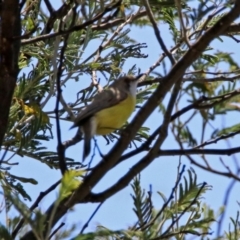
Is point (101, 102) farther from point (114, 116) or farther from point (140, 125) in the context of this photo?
point (140, 125)

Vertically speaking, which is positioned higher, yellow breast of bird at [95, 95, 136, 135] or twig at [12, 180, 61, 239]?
yellow breast of bird at [95, 95, 136, 135]

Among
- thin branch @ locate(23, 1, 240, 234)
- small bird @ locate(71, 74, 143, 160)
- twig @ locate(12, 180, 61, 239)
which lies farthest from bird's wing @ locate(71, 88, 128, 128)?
thin branch @ locate(23, 1, 240, 234)

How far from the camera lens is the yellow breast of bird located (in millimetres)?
4242

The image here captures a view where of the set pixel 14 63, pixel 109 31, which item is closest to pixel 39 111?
pixel 14 63

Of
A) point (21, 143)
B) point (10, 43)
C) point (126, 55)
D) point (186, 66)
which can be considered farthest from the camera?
point (126, 55)

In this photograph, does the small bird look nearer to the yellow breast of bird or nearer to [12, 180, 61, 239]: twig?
the yellow breast of bird

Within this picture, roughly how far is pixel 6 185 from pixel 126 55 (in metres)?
1.21

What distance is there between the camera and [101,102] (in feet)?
14.0

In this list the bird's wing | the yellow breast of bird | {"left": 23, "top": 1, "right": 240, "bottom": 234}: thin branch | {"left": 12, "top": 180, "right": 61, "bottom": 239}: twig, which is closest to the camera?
{"left": 23, "top": 1, "right": 240, "bottom": 234}: thin branch

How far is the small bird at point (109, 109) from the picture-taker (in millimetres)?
4168

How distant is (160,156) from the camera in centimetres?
298

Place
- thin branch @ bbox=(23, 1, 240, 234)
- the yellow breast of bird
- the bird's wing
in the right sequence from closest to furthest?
thin branch @ bbox=(23, 1, 240, 234), the bird's wing, the yellow breast of bird

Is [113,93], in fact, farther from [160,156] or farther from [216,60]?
[160,156]

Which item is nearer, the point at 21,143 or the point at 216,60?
the point at 21,143
